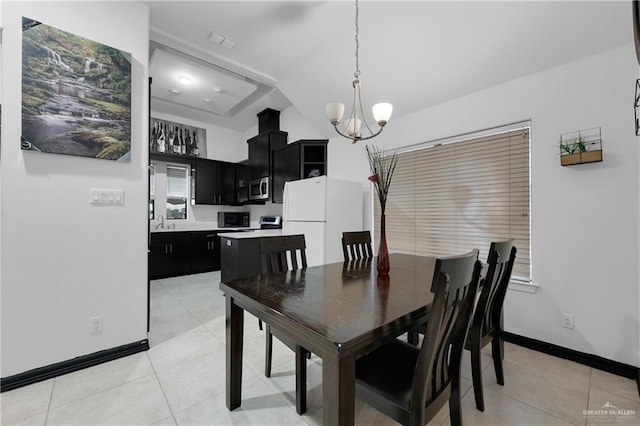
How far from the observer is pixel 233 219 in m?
5.92

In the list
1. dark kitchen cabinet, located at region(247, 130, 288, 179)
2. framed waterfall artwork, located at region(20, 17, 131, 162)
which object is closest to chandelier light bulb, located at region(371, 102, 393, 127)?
framed waterfall artwork, located at region(20, 17, 131, 162)

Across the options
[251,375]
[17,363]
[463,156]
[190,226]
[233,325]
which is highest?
[463,156]

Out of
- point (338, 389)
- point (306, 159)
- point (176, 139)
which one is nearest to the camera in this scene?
point (338, 389)

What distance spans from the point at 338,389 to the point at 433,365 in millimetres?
401

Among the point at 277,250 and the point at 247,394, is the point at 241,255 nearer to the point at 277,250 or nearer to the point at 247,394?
the point at 277,250

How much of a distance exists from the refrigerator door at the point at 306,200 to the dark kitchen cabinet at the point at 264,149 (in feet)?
4.59

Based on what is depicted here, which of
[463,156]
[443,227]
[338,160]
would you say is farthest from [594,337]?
[338,160]

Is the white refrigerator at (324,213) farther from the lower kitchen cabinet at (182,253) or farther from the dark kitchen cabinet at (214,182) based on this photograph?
the dark kitchen cabinet at (214,182)

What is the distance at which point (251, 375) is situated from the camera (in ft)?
6.30

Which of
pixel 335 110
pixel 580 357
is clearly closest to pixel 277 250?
pixel 335 110

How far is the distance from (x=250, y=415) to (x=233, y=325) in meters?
0.52

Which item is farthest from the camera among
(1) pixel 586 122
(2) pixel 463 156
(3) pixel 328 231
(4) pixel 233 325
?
(3) pixel 328 231

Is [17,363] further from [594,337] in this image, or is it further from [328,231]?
[594,337]

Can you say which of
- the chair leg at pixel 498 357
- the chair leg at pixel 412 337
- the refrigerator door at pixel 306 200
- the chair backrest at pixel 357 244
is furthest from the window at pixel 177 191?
the chair leg at pixel 498 357
